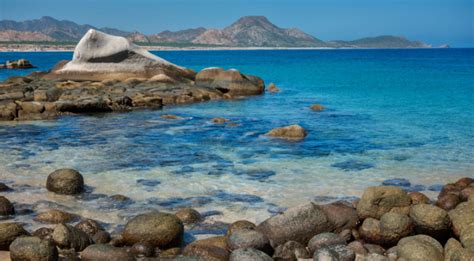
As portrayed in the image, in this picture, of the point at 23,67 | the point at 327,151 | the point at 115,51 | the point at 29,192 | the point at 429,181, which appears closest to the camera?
the point at 29,192

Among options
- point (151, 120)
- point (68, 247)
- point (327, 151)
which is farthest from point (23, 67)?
point (68, 247)

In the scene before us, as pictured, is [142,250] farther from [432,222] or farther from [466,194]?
[466,194]

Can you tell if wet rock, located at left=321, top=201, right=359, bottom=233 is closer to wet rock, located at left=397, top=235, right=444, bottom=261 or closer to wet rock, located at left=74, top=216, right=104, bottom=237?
wet rock, located at left=397, top=235, right=444, bottom=261

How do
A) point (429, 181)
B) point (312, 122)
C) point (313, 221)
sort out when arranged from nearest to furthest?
1. point (313, 221)
2. point (429, 181)
3. point (312, 122)

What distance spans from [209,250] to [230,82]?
1127 inches

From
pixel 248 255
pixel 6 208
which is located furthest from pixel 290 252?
pixel 6 208

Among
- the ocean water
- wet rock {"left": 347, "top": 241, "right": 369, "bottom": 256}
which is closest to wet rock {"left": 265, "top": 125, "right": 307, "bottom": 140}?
the ocean water

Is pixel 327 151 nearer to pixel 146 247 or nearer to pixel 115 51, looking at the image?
pixel 146 247

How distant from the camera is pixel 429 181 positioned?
13.3m

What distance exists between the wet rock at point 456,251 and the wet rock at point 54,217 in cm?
639

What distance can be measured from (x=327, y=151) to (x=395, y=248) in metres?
8.32

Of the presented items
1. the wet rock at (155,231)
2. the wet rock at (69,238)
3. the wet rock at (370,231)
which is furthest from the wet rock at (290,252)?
the wet rock at (69,238)

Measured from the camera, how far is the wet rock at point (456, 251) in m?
7.23

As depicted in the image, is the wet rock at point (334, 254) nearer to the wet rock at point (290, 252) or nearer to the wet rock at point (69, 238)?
the wet rock at point (290, 252)
